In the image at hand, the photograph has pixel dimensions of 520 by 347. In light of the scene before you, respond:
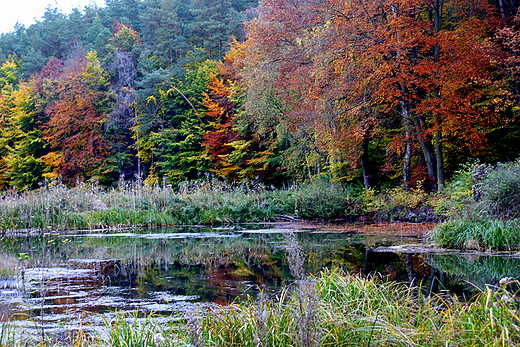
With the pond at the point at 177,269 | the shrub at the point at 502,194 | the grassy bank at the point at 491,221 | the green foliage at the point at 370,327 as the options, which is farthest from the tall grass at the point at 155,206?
the green foliage at the point at 370,327

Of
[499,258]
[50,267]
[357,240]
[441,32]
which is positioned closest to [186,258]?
[50,267]

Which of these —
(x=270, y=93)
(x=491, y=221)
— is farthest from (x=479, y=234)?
(x=270, y=93)

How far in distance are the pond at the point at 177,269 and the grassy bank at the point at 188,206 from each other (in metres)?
2.80

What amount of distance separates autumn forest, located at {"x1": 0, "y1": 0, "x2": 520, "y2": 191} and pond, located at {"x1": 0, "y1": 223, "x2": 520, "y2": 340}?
5.41 meters

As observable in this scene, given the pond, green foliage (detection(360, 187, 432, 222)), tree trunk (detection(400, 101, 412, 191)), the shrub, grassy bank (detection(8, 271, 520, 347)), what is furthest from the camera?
tree trunk (detection(400, 101, 412, 191))

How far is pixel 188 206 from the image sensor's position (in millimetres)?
18984

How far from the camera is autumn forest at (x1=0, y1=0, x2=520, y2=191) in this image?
16172 millimetres

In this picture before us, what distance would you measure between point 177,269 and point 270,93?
52.5ft

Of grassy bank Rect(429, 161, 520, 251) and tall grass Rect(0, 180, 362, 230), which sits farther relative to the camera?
tall grass Rect(0, 180, 362, 230)

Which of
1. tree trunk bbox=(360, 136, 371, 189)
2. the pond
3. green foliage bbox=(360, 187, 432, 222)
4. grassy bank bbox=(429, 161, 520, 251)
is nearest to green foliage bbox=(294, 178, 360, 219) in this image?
green foliage bbox=(360, 187, 432, 222)

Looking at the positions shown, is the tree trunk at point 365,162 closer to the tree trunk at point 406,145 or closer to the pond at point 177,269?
the tree trunk at point 406,145

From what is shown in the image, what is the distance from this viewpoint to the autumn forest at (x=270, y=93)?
16.2m

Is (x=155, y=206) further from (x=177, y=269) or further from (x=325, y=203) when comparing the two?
(x=177, y=269)

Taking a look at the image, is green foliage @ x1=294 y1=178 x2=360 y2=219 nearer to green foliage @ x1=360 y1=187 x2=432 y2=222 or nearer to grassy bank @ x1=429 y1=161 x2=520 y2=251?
green foliage @ x1=360 y1=187 x2=432 y2=222
